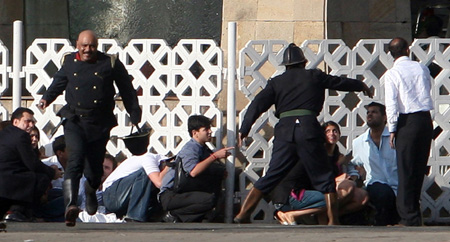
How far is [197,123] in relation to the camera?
12.7m

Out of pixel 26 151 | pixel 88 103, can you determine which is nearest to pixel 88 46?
pixel 88 103

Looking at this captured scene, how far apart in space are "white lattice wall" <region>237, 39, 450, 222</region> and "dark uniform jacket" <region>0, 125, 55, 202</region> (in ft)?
7.25

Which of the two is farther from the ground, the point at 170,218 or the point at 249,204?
the point at 249,204

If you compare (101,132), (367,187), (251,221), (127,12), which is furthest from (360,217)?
(127,12)

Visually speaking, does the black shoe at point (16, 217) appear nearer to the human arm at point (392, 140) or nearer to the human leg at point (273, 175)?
the human leg at point (273, 175)

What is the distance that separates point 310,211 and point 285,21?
8.22ft

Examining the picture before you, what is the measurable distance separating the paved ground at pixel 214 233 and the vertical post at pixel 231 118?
5.38 feet

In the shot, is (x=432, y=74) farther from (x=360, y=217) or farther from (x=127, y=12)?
(x=127, y=12)

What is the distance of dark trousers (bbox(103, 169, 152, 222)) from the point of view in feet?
41.9

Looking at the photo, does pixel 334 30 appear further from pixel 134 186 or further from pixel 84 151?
pixel 84 151

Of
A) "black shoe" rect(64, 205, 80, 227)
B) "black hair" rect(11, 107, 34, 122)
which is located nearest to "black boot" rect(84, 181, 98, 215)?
"black shoe" rect(64, 205, 80, 227)

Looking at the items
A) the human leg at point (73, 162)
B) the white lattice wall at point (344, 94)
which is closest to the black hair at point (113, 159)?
the white lattice wall at point (344, 94)

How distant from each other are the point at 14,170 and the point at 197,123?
6.07 feet

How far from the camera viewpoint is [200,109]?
1310cm
